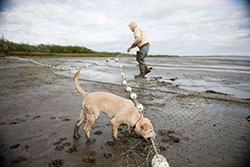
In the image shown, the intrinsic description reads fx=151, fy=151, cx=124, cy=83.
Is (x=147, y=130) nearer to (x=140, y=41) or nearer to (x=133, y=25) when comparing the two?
(x=140, y=41)

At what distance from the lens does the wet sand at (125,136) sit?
10.1 feet

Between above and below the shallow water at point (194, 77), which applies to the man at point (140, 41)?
above

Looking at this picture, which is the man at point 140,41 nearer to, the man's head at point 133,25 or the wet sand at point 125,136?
the man's head at point 133,25

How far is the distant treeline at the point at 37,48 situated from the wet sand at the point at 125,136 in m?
36.9

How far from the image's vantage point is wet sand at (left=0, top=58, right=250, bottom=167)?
307 cm

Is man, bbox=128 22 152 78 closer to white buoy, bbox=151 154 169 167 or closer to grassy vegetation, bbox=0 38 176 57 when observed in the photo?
white buoy, bbox=151 154 169 167

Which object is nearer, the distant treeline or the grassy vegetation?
the distant treeline

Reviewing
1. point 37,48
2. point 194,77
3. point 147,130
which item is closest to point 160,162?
point 147,130

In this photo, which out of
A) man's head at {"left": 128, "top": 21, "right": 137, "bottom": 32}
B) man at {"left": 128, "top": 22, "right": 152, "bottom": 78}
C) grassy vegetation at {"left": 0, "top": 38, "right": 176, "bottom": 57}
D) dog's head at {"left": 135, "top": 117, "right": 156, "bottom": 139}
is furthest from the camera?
grassy vegetation at {"left": 0, "top": 38, "right": 176, "bottom": 57}

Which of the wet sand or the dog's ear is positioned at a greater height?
the dog's ear

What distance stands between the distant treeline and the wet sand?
121ft

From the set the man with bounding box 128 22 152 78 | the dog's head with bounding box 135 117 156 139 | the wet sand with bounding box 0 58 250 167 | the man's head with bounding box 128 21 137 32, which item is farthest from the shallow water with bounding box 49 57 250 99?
the dog's head with bounding box 135 117 156 139

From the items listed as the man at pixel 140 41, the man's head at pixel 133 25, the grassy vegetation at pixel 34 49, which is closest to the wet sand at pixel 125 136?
the man at pixel 140 41

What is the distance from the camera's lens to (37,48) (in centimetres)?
4475
